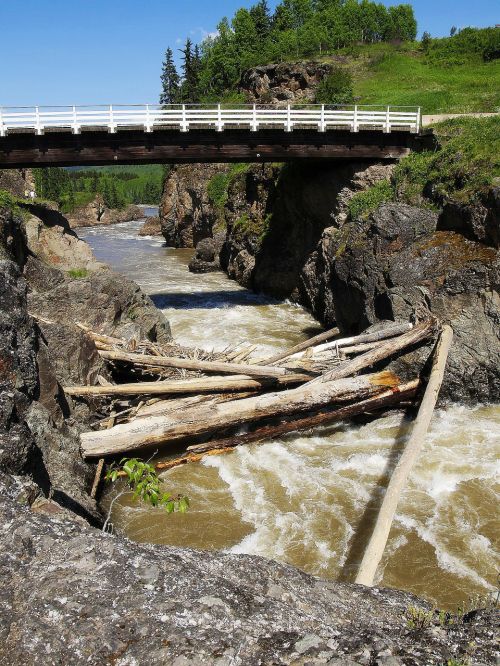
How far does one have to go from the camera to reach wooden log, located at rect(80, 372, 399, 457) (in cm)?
1077

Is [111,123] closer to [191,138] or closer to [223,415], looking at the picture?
[191,138]

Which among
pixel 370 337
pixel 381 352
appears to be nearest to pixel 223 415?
pixel 381 352

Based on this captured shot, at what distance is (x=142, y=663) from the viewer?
10.6 ft

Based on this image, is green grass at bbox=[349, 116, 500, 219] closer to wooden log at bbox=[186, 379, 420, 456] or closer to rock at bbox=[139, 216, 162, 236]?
wooden log at bbox=[186, 379, 420, 456]

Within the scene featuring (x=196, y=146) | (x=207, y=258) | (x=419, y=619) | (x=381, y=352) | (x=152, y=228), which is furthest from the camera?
(x=152, y=228)

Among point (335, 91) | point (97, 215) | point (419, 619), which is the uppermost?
point (335, 91)

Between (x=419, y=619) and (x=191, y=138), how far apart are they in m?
24.2

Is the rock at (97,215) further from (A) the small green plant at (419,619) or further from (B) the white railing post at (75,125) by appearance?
(A) the small green plant at (419,619)

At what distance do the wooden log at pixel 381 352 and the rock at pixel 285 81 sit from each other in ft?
146

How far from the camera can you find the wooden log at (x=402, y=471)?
23.5 ft

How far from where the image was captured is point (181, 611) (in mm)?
3588

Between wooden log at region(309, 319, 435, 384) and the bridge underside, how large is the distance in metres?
14.2

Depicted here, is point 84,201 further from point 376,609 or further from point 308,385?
point 376,609

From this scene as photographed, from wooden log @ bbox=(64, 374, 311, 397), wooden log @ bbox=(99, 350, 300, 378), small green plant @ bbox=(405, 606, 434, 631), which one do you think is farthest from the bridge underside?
small green plant @ bbox=(405, 606, 434, 631)
